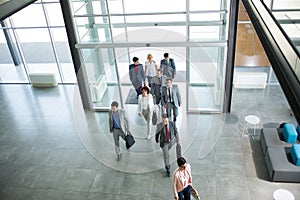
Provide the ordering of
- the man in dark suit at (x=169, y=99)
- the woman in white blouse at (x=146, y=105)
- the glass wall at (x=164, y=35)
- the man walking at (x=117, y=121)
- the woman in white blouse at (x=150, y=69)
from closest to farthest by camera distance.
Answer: the man walking at (x=117, y=121)
the woman in white blouse at (x=146, y=105)
the man in dark suit at (x=169, y=99)
the glass wall at (x=164, y=35)
the woman in white blouse at (x=150, y=69)

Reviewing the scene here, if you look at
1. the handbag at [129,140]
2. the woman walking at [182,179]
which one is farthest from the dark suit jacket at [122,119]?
the woman walking at [182,179]

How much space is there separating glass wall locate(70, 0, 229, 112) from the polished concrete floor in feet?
3.08

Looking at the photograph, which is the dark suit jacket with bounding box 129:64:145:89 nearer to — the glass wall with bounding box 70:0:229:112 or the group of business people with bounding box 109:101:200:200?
the glass wall with bounding box 70:0:229:112

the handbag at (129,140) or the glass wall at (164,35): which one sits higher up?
the glass wall at (164,35)

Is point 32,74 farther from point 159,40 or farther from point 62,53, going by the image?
point 159,40

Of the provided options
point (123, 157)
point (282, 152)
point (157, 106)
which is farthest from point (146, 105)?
point (282, 152)

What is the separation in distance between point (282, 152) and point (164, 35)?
3.92 m

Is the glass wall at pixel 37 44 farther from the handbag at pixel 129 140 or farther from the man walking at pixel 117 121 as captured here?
the handbag at pixel 129 140

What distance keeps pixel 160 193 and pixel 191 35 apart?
3.90 meters

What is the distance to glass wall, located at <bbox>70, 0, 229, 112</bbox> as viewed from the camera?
7.95 meters

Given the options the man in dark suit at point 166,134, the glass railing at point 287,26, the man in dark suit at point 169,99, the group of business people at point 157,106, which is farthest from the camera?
the man in dark suit at point 169,99

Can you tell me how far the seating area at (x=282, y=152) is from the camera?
6.38m

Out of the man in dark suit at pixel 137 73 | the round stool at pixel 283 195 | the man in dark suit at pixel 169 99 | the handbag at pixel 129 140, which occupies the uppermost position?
the man in dark suit at pixel 137 73

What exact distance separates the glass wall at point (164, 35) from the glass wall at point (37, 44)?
89.9 inches
